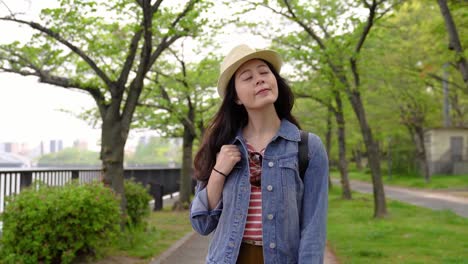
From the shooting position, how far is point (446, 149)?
4062 centimetres

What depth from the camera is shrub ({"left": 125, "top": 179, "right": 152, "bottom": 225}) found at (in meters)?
12.2

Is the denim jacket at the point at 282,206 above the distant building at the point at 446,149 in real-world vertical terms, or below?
below

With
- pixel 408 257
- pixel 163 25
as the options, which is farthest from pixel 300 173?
pixel 163 25

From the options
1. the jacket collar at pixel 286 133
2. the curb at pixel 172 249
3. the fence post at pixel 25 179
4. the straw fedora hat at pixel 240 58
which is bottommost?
the curb at pixel 172 249

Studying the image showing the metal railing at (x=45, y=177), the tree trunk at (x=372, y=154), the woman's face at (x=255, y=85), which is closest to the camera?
the woman's face at (x=255, y=85)

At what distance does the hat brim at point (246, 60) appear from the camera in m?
2.74

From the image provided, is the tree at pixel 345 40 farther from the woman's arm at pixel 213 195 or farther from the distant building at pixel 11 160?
the woman's arm at pixel 213 195

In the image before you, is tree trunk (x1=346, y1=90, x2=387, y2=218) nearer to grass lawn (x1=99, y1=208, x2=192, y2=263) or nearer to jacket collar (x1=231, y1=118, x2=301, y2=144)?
grass lawn (x1=99, y1=208, x2=192, y2=263)

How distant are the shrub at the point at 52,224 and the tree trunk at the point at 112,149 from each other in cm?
246

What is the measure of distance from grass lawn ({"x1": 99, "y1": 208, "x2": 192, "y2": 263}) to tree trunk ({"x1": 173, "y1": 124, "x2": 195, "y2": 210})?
2602mm

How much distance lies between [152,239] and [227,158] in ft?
31.1

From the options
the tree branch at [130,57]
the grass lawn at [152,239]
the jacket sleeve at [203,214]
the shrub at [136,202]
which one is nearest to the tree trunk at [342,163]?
the grass lawn at [152,239]

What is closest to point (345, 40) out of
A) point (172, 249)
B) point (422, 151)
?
point (172, 249)

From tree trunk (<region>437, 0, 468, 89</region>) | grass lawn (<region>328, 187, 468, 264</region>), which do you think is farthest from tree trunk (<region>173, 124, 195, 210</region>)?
tree trunk (<region>437, 0, 468, 89</region>)
